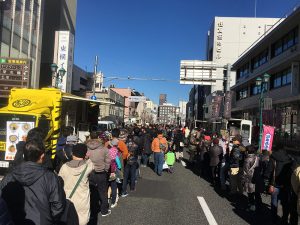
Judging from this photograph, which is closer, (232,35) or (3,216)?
(3,216)

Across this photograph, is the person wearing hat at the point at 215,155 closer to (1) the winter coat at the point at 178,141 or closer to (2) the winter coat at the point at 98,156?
(1) the winter coat at the point at 178,141

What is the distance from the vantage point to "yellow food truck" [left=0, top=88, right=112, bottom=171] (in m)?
11.6

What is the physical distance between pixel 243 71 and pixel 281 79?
16371 mm

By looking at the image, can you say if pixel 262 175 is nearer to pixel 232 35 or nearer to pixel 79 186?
pixel 79 186

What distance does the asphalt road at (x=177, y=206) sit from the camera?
7.84 m

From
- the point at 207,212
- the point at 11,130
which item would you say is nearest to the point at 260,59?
the point at 11,130

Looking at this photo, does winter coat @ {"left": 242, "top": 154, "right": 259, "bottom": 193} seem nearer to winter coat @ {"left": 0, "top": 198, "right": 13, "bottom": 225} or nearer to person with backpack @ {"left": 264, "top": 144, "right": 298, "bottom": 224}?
person with backpack @ {"left": 264, "top": 144, "right": 298, "bottom": 224}

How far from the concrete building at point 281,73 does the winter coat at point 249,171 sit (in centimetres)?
1847

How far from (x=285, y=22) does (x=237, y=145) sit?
72.3ft

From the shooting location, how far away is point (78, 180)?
4.98 metres

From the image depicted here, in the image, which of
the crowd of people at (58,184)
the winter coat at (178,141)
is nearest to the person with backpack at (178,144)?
the winter coat at (178,141)

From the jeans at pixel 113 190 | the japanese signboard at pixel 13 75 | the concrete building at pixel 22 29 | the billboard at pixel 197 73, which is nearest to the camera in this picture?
the jeans at pixel 113 190

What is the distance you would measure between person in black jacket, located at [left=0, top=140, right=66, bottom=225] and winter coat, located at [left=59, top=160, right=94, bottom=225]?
1.26 m

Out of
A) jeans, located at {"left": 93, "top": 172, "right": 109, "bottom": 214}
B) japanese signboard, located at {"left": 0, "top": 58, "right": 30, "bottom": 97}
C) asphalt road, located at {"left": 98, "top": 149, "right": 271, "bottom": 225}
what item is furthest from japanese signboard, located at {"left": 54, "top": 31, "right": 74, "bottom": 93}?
jeans, located at {"left": 93, "top": 172, "right": 109, "bottom": 214}
